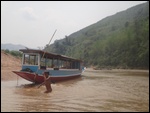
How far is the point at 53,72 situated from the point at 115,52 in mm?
58247

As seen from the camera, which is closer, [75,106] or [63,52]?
[75,106]

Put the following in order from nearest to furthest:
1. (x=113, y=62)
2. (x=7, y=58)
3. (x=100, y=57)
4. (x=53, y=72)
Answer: (x=53, y=72)
(x=7, y=58)
(x=113, y=62)
(x=100, y=57)

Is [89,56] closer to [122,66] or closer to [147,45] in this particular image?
[122,66]

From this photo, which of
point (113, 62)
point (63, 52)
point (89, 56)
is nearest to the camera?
point (113, 62)

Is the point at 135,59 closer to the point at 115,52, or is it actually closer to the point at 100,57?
the point at 115,52

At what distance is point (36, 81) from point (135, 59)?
5154 cm

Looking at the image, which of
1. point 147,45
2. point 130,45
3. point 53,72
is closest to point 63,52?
point 130,45

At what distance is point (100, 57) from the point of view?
276 ft

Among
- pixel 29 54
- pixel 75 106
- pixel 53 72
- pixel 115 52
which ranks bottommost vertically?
pixel 75 106

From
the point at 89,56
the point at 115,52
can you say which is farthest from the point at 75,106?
the point at 89,56

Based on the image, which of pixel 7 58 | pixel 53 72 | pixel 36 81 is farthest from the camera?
pixel 7 58

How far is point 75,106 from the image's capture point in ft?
32.9

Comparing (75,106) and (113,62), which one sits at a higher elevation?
(113,62)

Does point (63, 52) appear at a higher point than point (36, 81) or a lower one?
higher
